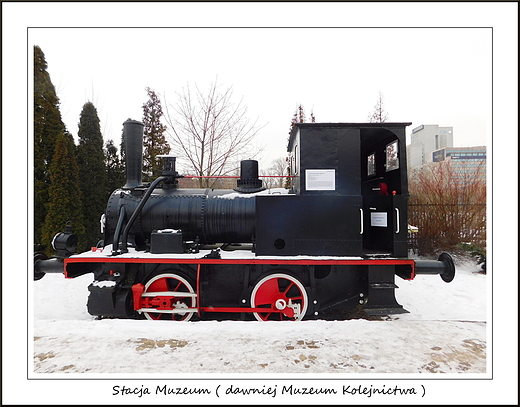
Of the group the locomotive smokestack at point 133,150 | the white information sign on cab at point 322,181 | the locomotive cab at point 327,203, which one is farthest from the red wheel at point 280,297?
the locomotive smokestack at point 133,150

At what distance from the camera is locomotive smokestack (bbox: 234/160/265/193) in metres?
5.27

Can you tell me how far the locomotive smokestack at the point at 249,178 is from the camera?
5.27 m

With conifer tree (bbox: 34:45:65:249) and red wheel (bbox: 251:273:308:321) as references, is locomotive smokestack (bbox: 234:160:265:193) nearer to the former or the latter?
red wheel (bbox: 251:273:308:321)

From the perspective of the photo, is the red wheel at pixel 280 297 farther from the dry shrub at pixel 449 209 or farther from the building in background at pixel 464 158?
the building in background at pixel 464 158

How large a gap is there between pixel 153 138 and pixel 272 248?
9582 millimetres

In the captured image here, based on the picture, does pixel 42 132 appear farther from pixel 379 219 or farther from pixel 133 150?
pixel 379 219

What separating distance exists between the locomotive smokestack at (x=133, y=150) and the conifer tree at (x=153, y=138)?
5833 mm

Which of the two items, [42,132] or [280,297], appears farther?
[42,132]

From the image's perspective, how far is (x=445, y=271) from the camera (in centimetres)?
454

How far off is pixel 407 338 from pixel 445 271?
1.59 meters

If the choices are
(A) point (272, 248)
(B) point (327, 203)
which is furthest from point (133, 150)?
(B) point (327, 203)

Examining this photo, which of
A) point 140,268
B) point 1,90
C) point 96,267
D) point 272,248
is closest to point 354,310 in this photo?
point 272,248

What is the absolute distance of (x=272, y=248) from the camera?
4.36m

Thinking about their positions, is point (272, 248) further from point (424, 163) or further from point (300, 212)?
point (424, 163)
